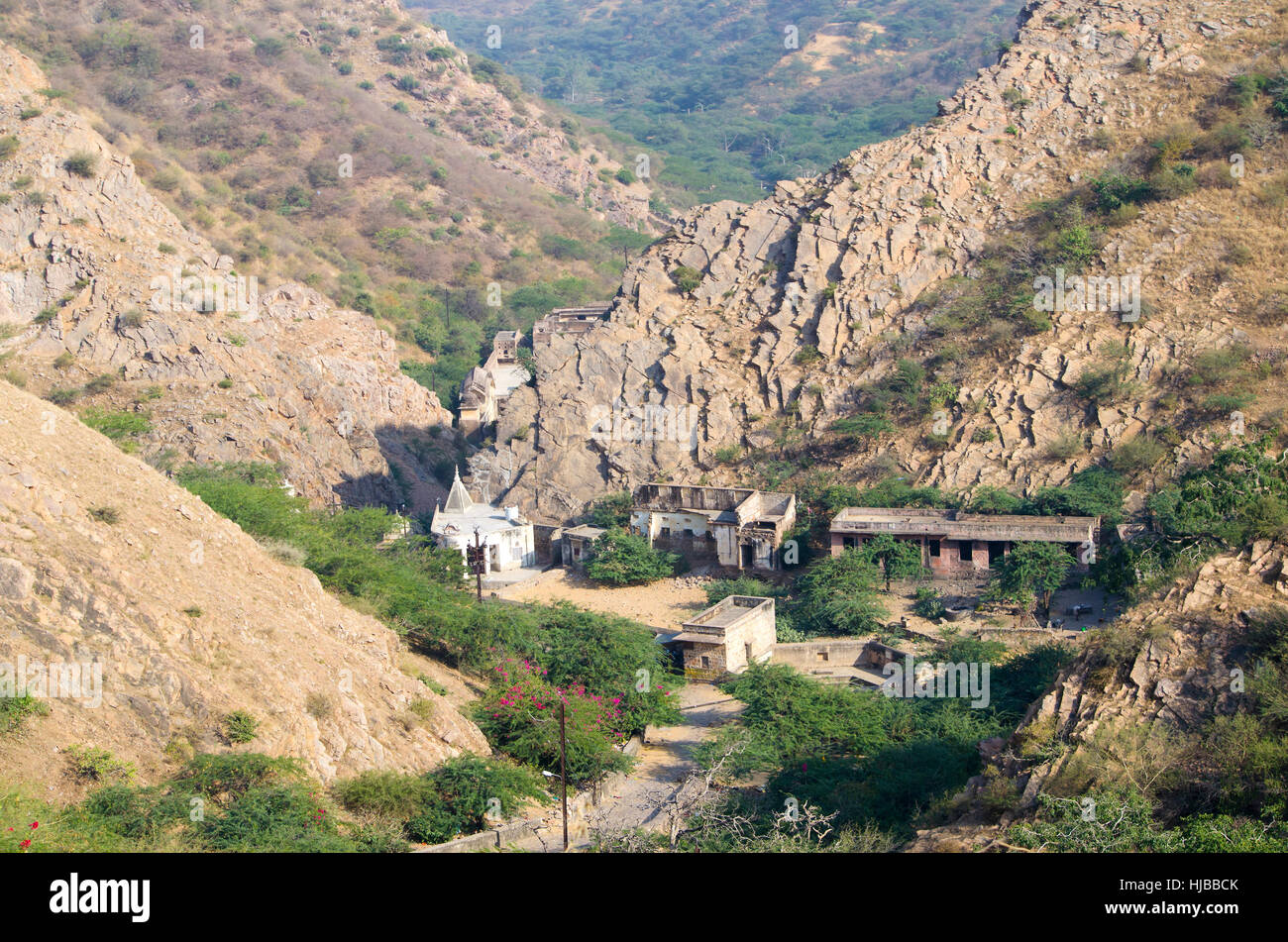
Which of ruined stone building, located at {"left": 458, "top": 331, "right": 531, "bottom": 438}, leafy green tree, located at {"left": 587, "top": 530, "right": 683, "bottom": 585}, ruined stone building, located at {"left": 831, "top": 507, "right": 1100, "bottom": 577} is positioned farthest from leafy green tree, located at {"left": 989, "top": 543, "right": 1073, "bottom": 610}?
ruined stone building, located at {"left": 458, "top": 331, "right": 531, "bottom": 438}

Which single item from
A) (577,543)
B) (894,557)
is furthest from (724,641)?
(577,543)

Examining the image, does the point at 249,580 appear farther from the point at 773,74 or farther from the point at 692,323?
the point at 773,74

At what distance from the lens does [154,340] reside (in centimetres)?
3609

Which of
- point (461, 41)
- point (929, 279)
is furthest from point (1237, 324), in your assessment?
point (461, 41)

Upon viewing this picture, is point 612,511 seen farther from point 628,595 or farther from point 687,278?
point 687,278

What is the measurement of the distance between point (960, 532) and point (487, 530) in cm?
1354

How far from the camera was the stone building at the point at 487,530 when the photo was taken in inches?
1345

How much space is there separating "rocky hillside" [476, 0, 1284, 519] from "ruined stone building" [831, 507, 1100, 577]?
92.7 inches

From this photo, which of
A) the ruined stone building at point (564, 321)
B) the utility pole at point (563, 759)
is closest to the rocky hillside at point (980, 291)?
the ruined stone building at point (564, 321)

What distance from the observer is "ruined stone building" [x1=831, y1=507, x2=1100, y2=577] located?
1109 inches

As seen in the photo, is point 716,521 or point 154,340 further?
point 154,340

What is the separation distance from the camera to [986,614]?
90.4ft

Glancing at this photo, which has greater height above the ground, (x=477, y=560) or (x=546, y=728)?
(x=477, y=560)

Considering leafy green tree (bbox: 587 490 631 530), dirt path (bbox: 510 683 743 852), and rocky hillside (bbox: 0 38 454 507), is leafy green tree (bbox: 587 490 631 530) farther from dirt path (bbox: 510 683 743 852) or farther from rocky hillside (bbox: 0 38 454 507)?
dirt path (bbox: 510 683 743 852)
